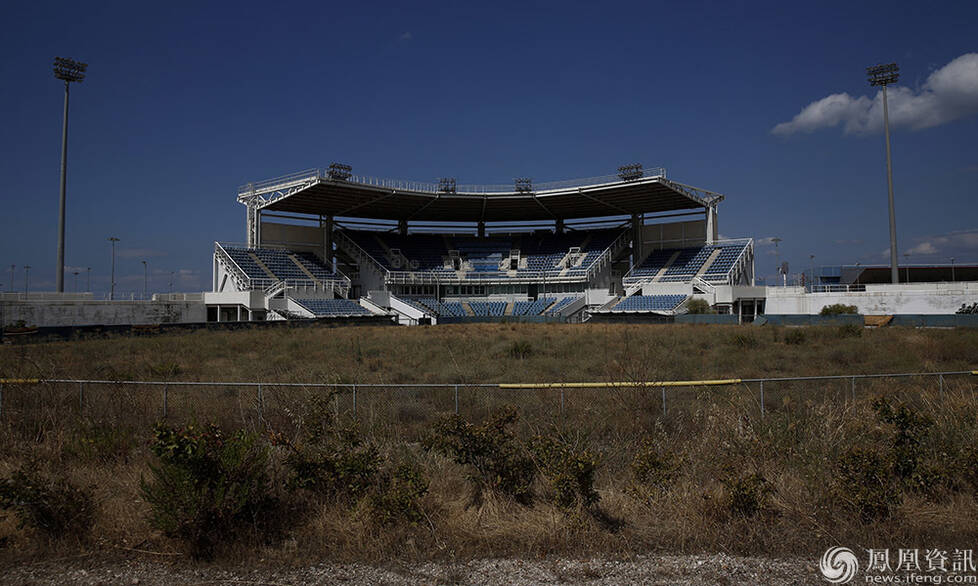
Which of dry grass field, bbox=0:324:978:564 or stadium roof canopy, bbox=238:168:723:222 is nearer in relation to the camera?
dry grass field, bbox=0:324:978:564

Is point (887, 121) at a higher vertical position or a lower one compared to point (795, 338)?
higher

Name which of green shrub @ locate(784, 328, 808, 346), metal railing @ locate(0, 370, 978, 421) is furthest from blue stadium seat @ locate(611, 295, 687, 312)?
metal railing @ locate(0, 370, 978, 421)

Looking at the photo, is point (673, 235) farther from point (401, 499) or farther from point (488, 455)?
point (401, 499)

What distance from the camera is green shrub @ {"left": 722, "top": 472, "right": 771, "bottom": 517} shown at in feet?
20.3

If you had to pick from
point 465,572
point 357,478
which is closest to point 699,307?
point 357,478

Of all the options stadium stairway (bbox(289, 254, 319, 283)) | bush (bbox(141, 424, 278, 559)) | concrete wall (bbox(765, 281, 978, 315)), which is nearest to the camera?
bush (bbox(141, 424, 278, 559))

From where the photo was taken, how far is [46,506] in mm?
6180

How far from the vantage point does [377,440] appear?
8414 mm

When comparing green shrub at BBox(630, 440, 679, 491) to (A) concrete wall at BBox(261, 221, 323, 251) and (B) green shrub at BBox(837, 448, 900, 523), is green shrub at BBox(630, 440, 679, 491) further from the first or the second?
(A) concrete wall at BBox(261, 221, 323, 251)

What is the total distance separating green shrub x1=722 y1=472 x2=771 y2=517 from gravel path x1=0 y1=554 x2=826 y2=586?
69 cm

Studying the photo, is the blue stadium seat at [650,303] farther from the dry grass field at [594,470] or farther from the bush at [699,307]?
the dry grass field at [594,470]

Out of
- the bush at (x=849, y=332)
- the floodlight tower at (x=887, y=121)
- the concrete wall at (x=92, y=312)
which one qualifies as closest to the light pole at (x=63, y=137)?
the concrete wall at (x=92, y=312)

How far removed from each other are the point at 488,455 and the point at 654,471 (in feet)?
7.10

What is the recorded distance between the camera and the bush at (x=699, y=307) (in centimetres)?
4553
